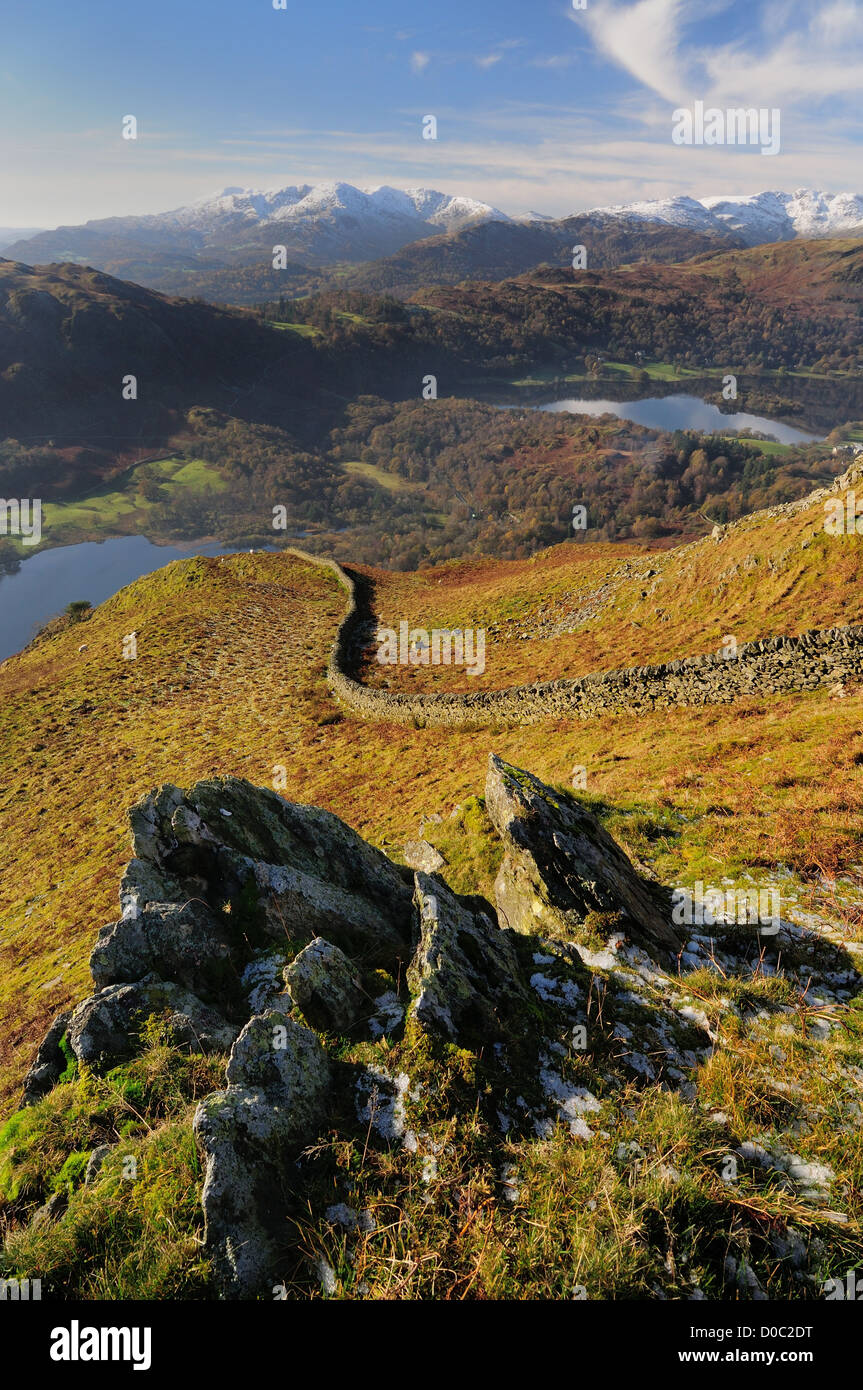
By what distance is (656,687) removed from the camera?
65.7 feet

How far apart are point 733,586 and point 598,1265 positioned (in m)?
23.4

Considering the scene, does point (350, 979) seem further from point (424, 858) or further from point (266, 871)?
point (424, 858)

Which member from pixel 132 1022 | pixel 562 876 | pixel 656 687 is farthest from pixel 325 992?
→ pixel 656 687

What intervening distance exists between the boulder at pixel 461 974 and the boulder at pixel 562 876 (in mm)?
1029

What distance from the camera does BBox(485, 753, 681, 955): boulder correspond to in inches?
310

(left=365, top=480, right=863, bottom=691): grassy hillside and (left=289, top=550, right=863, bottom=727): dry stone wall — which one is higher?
(left=365, top=480, right=863, bottom=691): grassy hillside

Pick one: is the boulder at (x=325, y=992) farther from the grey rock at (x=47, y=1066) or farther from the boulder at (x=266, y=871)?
the grey rock at (x=47, y=1066)

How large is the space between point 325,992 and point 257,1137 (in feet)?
4.79

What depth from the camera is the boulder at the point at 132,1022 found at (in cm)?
574

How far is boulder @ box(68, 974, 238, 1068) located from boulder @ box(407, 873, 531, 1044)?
2108 millimetres

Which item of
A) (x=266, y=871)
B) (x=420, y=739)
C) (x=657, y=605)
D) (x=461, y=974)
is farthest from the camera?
(x=657, y=605)

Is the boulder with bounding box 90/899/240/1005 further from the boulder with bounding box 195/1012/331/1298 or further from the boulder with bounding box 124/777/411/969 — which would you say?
the boulder with bounding box 195/1012/331/1298

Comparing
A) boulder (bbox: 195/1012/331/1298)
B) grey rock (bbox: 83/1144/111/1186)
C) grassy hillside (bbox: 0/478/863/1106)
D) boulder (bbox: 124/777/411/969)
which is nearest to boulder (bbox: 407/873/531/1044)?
boulder (bbox: 124/777/411/969)
